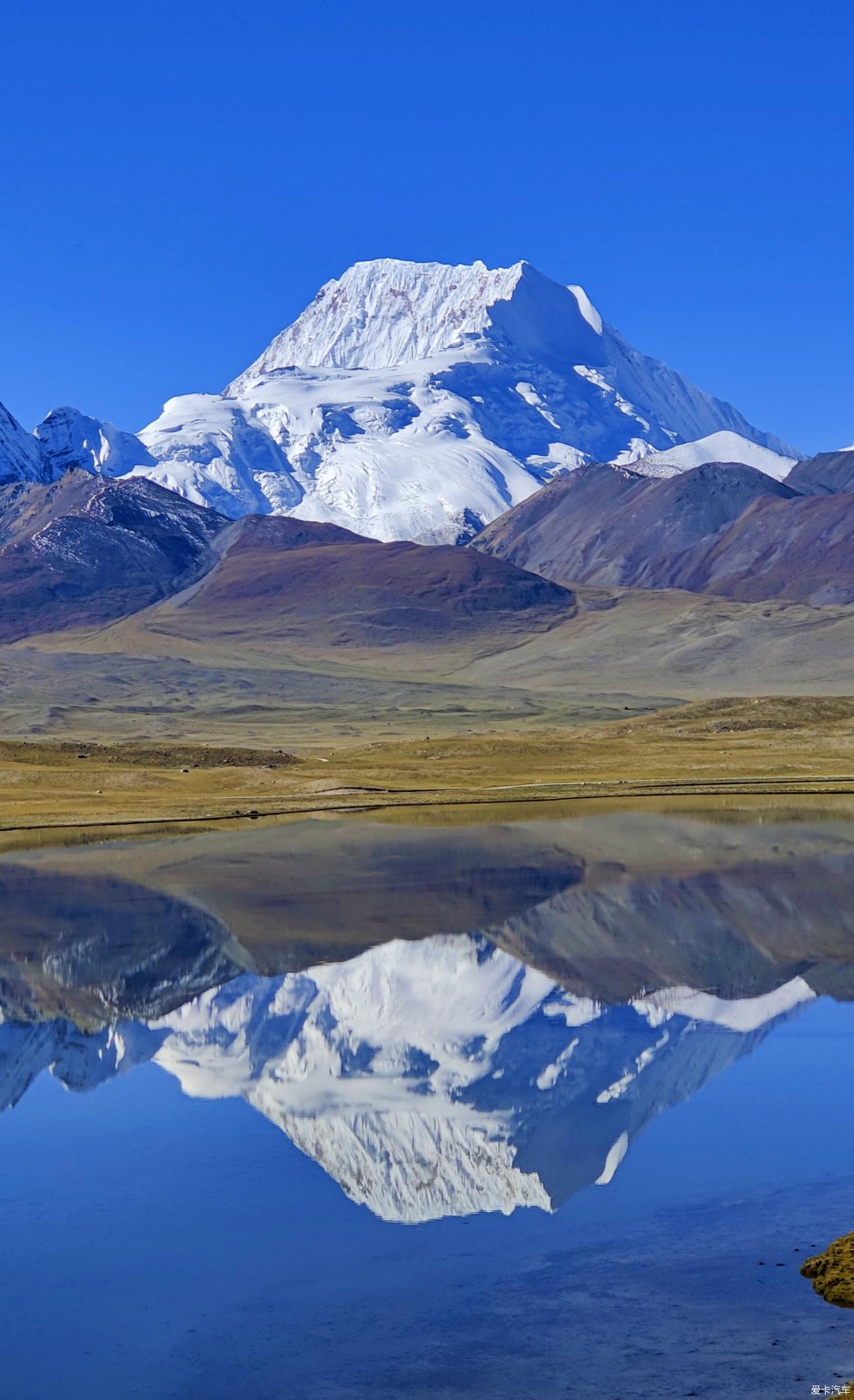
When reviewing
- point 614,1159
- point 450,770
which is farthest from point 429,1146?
point 450,770

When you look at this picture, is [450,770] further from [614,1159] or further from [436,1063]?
[614,1159]

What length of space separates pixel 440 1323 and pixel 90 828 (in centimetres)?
6285

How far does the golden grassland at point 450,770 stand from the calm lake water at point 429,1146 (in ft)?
124

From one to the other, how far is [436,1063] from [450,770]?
251ft

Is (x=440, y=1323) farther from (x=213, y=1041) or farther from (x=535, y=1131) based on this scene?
(x=213, y=1041)

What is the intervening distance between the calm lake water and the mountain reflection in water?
0.11m

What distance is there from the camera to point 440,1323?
1709 cm

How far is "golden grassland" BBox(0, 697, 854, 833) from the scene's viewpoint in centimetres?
8825

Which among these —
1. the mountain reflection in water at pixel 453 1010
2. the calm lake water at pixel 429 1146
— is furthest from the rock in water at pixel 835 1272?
the mountain reflection in water at pixel 453 1010

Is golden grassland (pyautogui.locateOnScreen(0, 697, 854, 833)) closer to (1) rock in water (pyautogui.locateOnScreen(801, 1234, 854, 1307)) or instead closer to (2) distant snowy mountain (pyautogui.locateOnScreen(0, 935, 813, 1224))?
(2) distant snowy mountain (pyautogui.locateOnScreen(0, 935, 813, 1224))

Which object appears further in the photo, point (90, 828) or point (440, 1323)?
point (90, 828)

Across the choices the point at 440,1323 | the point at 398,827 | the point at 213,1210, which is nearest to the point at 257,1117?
the point at 213,1210

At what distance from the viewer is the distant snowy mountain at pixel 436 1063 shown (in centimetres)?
2317

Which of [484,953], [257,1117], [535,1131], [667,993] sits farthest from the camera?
[484,953]
